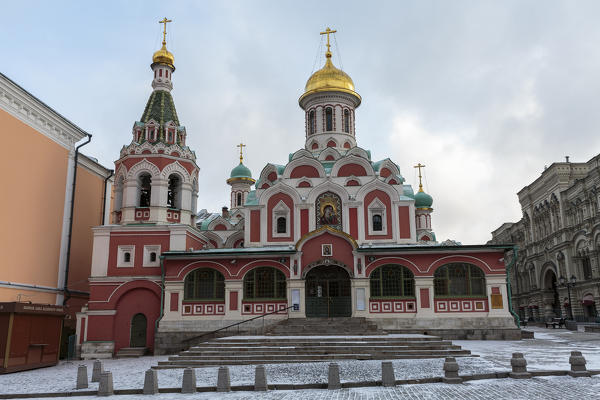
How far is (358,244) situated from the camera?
24547mm

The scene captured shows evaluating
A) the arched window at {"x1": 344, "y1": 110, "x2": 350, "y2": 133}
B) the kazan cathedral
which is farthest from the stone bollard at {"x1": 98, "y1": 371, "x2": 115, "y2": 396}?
the arched window at {"x1": 344, "y1": 110, "x2": 350, "y2": 133}

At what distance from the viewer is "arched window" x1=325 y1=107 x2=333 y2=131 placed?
101 ft

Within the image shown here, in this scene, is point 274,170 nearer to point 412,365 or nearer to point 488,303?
point 488,303

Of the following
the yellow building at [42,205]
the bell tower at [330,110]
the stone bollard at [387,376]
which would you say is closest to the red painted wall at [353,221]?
the bell tower at [330,110]

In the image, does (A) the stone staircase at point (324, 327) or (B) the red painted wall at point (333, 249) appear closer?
(A) the stone staircase at point (324, 327)

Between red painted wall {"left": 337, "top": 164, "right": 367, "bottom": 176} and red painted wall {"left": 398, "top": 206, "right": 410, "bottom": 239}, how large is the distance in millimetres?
2720

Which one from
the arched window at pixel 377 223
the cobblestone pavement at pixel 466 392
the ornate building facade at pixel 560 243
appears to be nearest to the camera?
the cobblestone pavement at pixel 466 392

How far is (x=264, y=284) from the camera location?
23031 mm

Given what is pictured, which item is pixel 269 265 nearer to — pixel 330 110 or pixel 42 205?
pixel 42 205

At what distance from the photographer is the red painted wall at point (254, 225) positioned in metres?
25.7

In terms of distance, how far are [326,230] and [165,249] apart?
7199 mm

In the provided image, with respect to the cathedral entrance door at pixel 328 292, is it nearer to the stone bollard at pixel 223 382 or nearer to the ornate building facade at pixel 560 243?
the stone bollard at pixel 223 382

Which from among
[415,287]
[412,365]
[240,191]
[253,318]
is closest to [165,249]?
[253,318]

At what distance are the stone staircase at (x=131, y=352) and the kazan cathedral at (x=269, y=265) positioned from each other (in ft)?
1.60
